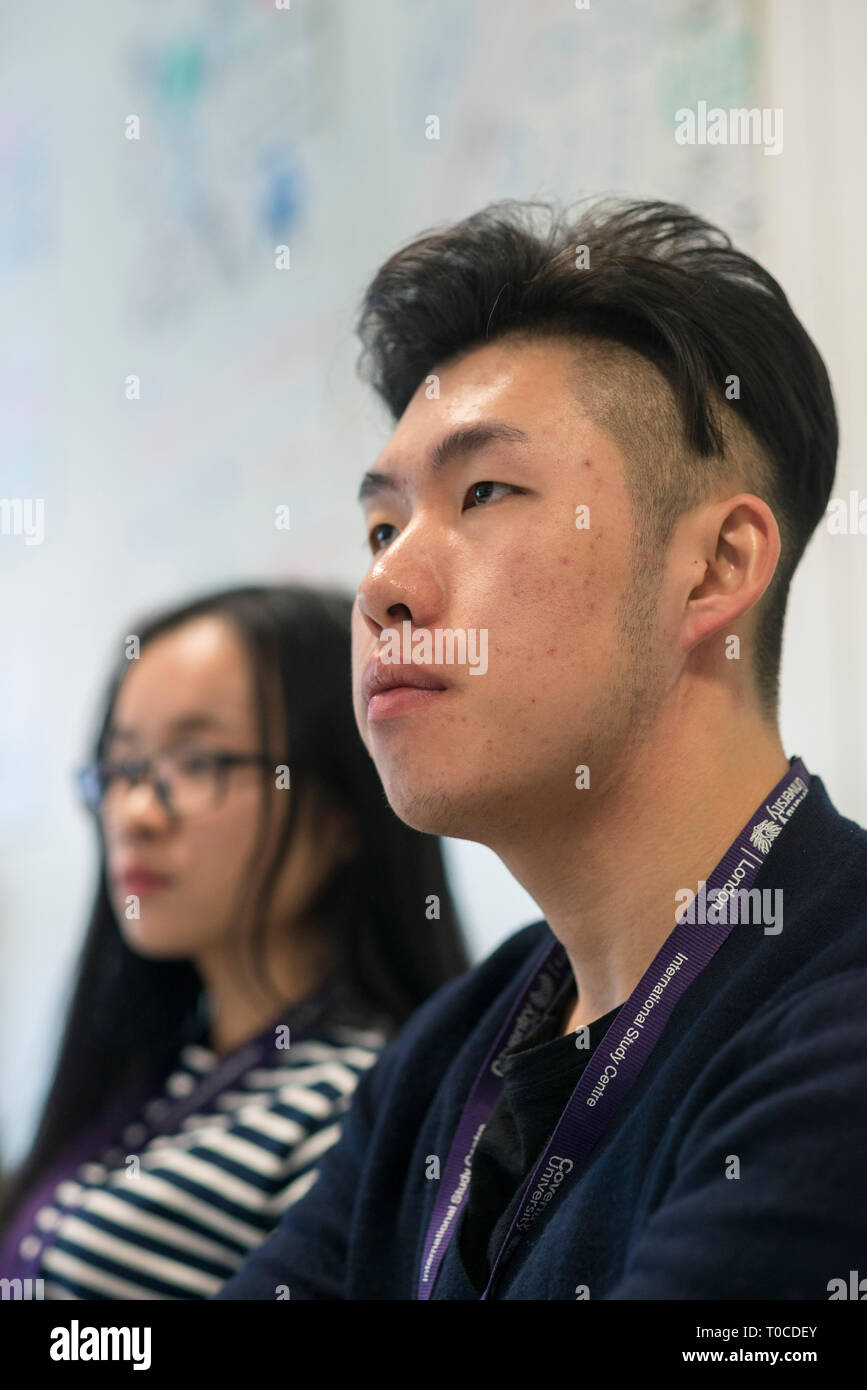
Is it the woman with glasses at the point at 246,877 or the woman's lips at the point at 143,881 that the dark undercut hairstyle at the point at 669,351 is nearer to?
the woman with glasses at the point at 246,877

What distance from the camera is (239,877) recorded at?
1.67m

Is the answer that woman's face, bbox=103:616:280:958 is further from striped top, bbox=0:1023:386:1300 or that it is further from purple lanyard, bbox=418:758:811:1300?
purple lanyard, bbox=418:758:811:1300

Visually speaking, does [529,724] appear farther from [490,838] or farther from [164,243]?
[164,243]

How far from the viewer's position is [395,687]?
1021mm

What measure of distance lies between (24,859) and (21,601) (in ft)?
1.99

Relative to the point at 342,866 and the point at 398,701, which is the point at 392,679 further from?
the point at 342,866

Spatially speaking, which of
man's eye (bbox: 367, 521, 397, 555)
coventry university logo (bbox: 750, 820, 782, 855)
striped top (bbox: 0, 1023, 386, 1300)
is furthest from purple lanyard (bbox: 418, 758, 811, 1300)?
striped top (bbox: 0, 1023, 386, 1300)

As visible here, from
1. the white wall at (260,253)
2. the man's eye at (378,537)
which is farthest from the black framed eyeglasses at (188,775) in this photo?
the man's eye at (378,537)

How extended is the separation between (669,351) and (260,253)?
5.80 feet

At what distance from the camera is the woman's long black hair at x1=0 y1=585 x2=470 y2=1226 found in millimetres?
1687

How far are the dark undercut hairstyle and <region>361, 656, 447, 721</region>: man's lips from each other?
174 millimetres

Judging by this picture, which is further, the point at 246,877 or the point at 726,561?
the point at 246,877

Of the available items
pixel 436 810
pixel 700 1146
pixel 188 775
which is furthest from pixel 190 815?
pixel 700 1146
